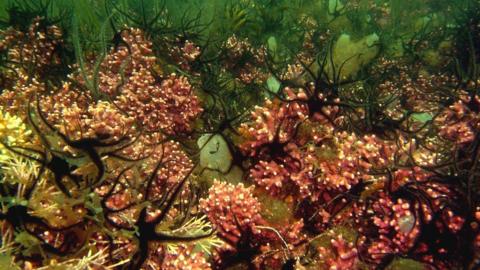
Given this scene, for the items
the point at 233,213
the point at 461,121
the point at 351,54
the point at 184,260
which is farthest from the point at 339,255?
the point at 351,54

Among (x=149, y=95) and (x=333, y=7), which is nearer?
(x=149, y=95)

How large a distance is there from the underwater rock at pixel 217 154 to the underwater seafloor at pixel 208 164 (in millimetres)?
14

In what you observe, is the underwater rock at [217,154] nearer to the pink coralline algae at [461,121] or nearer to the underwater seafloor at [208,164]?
the underwater seafloor at [208,164]

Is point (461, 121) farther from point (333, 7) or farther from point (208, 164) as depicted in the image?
point (333, 7)

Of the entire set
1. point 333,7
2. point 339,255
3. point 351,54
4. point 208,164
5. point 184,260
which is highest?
point 333,7

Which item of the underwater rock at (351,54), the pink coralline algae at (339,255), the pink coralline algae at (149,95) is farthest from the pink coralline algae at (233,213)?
the underwater rock at (351,54)

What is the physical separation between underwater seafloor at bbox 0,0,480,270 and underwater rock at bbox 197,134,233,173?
0.01 m

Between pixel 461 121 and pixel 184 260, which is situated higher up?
pixel 461 121

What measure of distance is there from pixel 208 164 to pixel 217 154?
0.14 meters

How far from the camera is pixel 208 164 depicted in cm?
335

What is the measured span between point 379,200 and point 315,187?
51cm

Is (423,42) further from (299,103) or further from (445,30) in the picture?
(299,103)

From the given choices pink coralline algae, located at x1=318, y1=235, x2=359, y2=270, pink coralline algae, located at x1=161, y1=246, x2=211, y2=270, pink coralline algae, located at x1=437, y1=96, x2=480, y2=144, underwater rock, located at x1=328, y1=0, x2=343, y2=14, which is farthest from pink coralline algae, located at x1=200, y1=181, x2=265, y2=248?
underwater rock, located at x1=328, y1=0, x2=343, y2=14

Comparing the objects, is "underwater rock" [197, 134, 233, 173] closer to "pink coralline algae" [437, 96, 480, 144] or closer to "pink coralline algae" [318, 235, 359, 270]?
"pink coralline algae" [318, 235, 359, 270]
